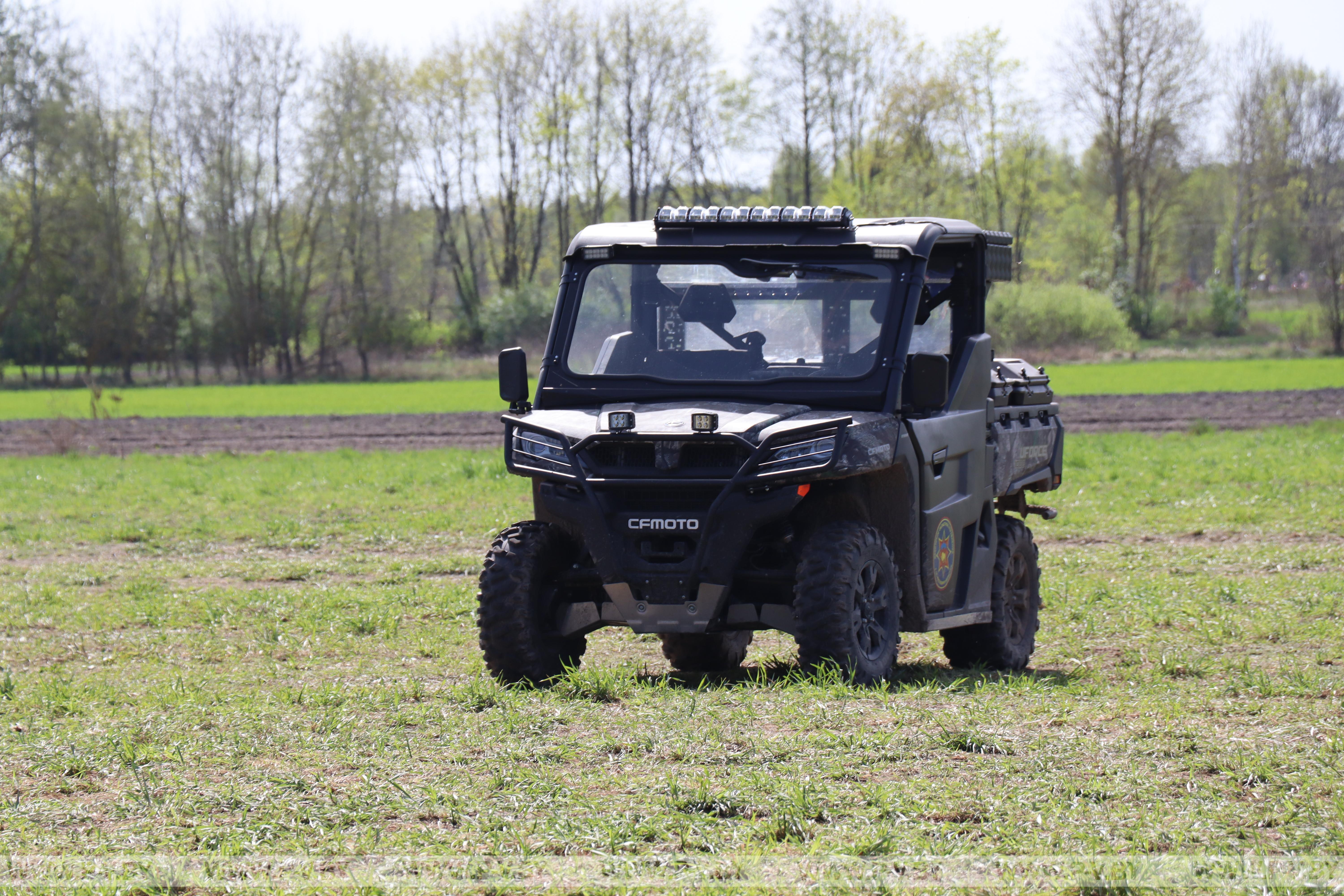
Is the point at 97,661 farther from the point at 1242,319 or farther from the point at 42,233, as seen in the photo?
the point at 1242,319

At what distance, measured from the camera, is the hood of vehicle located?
22.9 ft

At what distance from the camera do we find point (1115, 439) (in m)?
26.0

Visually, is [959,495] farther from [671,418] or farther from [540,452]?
[540,452]

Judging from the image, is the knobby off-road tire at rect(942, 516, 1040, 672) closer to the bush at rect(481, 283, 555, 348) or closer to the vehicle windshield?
the vehicle windshield

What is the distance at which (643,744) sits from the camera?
562 cm

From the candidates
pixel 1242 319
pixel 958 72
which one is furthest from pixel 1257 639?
pixel 1242 319

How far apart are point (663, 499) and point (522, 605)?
0.96 metres

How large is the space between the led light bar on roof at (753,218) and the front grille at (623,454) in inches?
62.1

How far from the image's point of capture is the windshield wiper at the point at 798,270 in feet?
26.0

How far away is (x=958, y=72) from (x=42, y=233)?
42.4m

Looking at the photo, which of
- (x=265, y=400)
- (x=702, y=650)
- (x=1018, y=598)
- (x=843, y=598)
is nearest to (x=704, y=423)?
(x=843, y=598)

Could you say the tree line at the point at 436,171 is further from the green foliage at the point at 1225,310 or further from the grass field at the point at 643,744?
the grass field at the point at 643,744

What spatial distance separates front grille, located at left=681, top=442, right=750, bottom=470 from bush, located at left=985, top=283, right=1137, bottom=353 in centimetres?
5605

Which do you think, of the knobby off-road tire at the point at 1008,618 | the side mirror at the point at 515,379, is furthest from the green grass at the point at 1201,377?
the side mirror at the point at 515,379
